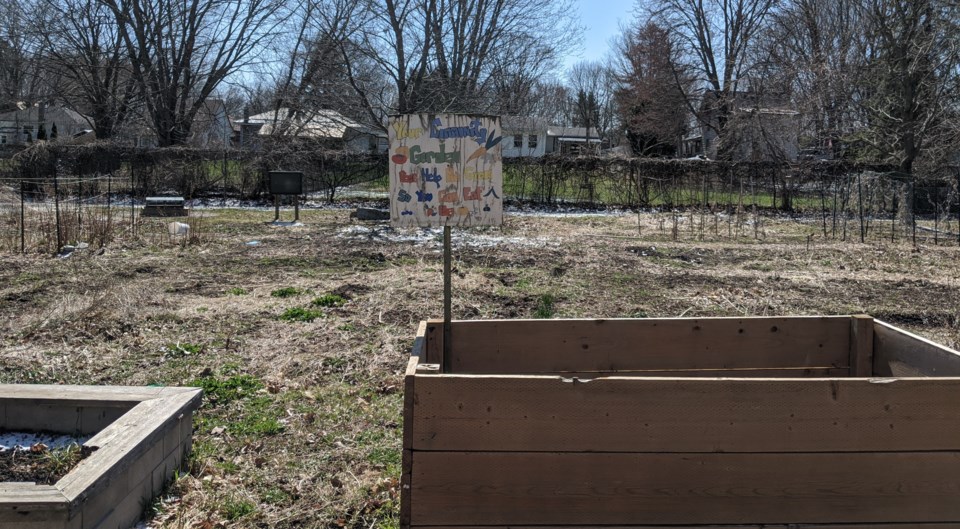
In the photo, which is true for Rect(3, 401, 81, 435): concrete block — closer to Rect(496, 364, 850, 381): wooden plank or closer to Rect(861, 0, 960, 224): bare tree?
Rect(496, 364, 850, 381): wooden plank

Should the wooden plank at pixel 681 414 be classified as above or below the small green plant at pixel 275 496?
above

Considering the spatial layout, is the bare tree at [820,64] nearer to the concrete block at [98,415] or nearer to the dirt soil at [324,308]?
the dirt soil at [324,308]

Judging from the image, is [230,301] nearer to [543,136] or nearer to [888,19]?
[888,19]

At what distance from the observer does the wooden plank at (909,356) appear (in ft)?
9.31

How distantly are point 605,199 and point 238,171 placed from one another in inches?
471

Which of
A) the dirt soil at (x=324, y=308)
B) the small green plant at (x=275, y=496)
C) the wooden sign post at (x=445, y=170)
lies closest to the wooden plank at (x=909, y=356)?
the wooden sign post at (x=445, y=170)

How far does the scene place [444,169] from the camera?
338 centimetres

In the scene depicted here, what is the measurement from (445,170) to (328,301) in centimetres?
468

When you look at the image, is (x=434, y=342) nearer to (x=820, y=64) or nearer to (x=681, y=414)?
(x=681, y=414)

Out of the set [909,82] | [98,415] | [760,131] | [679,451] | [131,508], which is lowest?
[131,508]

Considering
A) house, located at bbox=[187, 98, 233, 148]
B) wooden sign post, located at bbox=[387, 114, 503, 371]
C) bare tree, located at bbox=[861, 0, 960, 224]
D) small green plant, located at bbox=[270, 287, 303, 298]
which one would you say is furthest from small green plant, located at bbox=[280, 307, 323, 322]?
house, located at bbox=[187, 98, 233, 148]

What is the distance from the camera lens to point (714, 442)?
2.37 meters

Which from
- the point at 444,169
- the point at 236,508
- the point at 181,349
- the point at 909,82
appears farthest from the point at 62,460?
the point at 909,82

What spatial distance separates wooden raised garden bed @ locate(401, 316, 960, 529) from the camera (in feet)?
7.73
